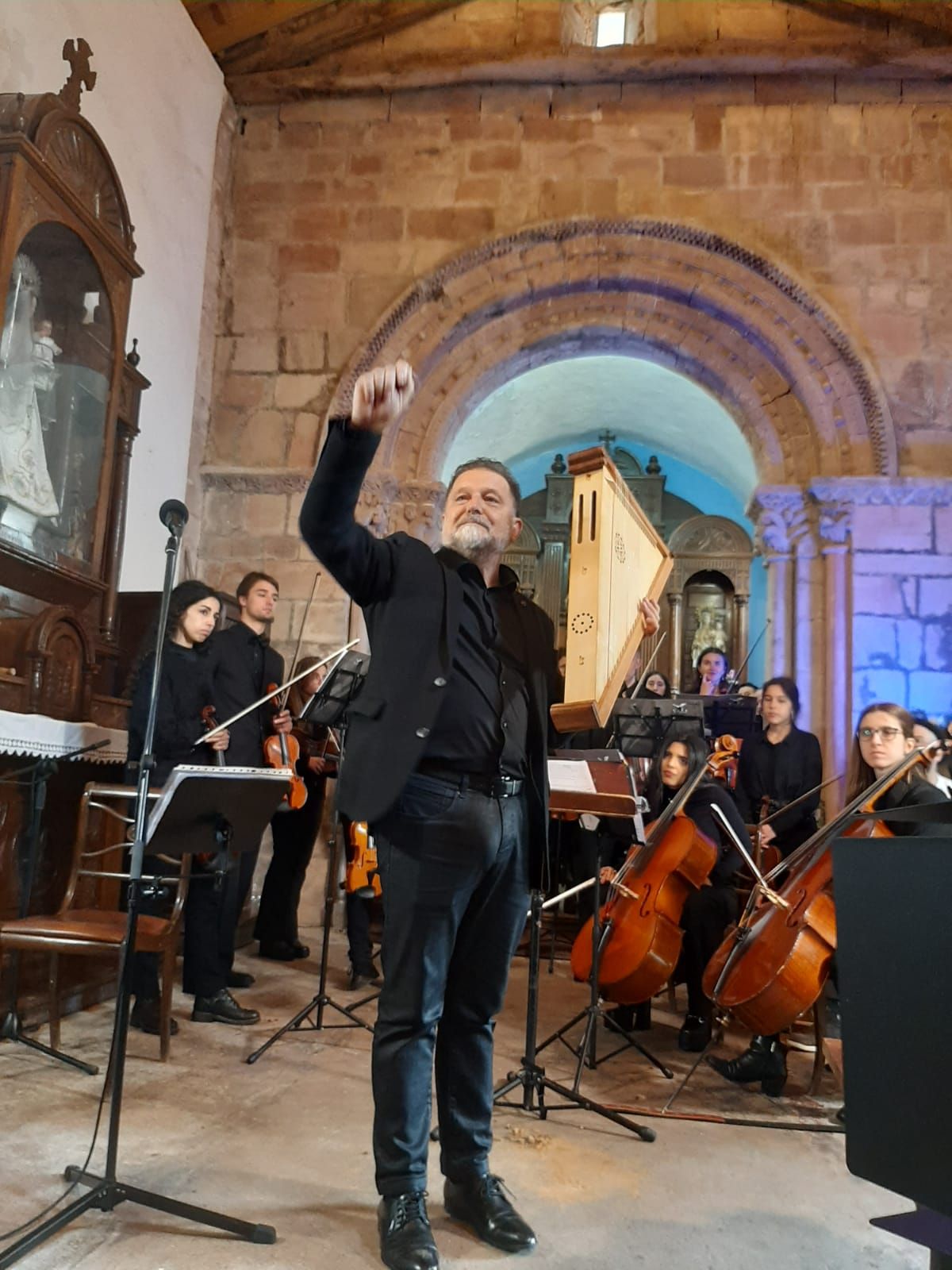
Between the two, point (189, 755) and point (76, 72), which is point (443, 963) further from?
point (76, 72)

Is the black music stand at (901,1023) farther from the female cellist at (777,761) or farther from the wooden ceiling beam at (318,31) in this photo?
the wooden ceiling beam at (318,31)

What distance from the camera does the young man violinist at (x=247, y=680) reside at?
175 inches

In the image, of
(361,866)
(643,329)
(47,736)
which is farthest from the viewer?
(643,329)

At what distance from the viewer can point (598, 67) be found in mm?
7527

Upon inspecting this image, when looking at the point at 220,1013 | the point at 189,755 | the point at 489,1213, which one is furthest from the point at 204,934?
the point at 489,1213

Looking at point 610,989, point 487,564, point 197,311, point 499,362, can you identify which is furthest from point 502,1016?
point 197,311

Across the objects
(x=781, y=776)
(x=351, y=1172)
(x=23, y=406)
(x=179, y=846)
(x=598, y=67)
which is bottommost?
(x=351, y=1172)

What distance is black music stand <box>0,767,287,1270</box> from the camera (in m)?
2.13

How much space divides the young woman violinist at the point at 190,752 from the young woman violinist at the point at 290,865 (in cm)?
99

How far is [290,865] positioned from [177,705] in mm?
1535

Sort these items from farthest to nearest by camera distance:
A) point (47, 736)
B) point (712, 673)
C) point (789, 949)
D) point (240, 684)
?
point (712, 673) < point (240, 684) < point (47, 736) < point (789, 949)

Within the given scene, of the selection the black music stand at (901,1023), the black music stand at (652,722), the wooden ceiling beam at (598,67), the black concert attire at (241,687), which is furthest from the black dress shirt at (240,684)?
the wooden ceiling beam at (598,67)

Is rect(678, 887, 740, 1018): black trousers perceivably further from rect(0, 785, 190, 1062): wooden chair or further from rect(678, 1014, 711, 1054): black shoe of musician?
rect(0, 785, 190, 1062): wooden chair

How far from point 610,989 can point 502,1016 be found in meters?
0.65
